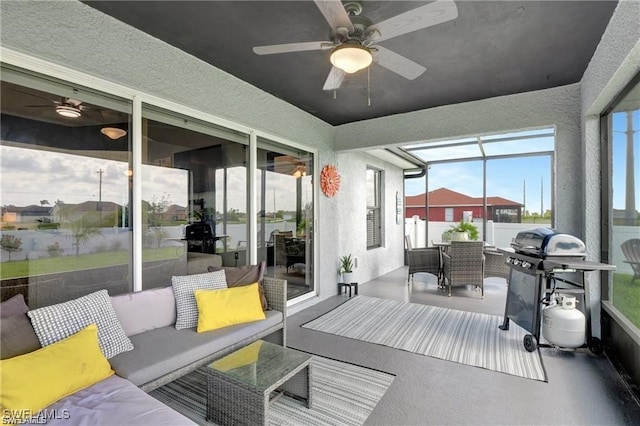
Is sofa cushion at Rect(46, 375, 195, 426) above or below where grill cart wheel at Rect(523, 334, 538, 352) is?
above

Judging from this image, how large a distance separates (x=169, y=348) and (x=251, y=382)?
2.42 feet

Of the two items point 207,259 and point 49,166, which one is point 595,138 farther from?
point 49,166

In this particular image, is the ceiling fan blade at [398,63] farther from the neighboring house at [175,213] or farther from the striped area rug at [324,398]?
the striped area rug at [324,398]

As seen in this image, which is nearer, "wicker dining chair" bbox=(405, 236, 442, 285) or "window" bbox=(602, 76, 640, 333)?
"window" bbox=(602, 76, 640, 333)

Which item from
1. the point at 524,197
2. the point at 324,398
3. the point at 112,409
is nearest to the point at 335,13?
the point at 112,409

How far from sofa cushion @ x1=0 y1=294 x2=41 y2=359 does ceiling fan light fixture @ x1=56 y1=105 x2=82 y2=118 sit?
1376mm

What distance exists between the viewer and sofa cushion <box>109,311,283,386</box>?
1848 millimetres

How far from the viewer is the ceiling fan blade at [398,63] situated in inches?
88.1

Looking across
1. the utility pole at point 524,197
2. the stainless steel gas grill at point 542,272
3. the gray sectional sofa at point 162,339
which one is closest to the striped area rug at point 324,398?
the gray sectional sofa at point 162,339

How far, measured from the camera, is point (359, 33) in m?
2.18

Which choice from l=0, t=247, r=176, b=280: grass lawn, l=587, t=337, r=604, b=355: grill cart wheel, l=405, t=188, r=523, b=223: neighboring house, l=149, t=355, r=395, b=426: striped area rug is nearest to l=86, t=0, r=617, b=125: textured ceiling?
l=0, t=247, r=176, b=280: grass lawn

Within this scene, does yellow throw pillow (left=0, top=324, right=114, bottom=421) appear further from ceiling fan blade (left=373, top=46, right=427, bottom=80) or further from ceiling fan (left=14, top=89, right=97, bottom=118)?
ceiling fan blade (left=373, top=46, right=427, bottom=80)

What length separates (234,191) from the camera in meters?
3.58

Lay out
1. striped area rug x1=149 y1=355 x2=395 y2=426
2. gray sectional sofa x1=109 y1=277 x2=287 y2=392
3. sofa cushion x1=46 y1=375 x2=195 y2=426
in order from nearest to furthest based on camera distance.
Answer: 1. sofa cushion x1=46 y1=375 x2=195 y2=426
2. gray sectional sofa x1=109 y1=277 x2=287 y2=392
3. striped area rug x1=149 y1=355 x2=395 y2=426
